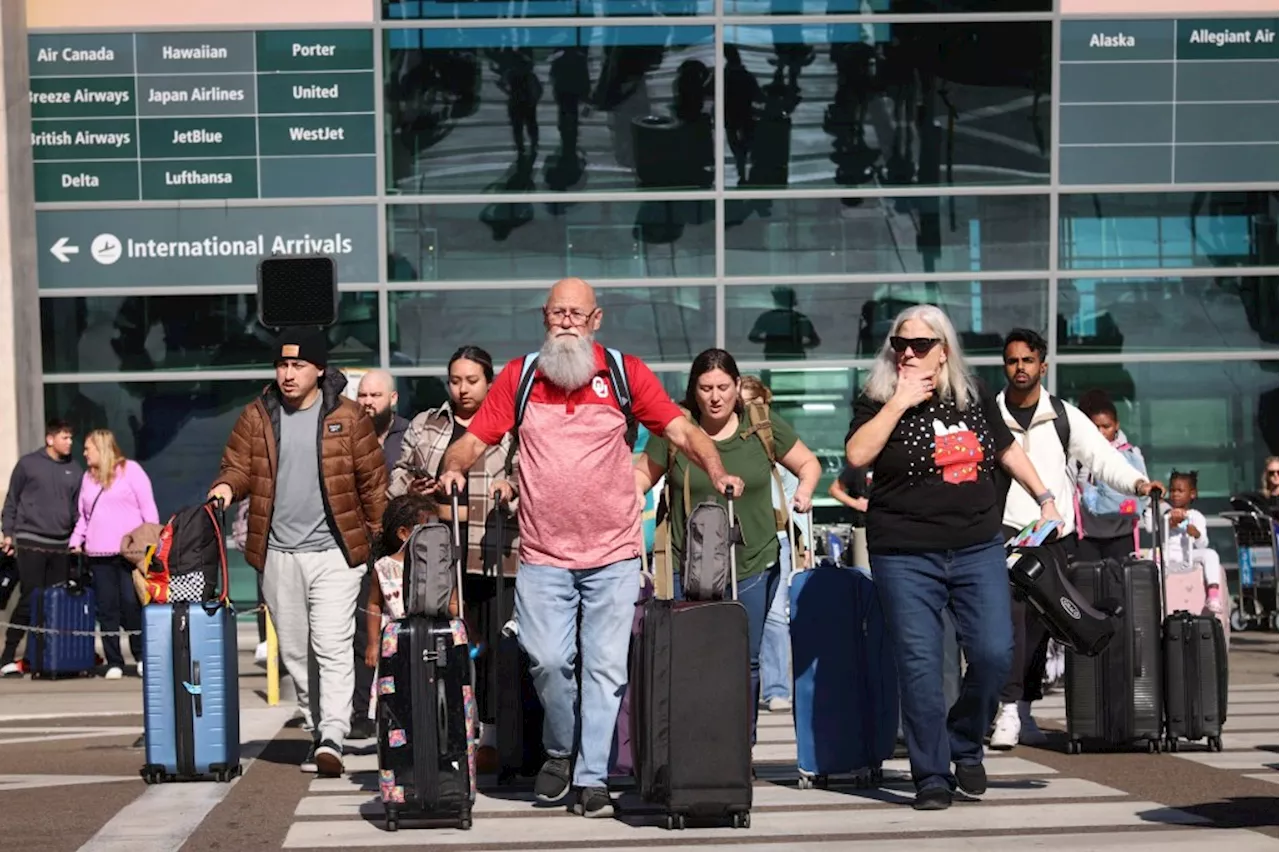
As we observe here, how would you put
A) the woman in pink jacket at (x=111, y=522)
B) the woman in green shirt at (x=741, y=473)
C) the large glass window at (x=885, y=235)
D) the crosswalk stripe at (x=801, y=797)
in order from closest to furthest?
the crosswalk stripe at (x=801, y=797) < the woman in green shirt at (x=741, y=473) < the woman in pink jacket at (x=111, y=522) < the large glass window at (x=885, y=235)

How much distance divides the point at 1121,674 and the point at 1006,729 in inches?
23.9

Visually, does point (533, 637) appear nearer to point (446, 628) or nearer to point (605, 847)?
point (446, 628)

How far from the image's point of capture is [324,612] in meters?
10.1

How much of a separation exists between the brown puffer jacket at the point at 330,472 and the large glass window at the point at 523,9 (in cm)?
943

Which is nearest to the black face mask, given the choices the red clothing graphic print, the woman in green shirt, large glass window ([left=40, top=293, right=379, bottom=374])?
the woman in green shirt

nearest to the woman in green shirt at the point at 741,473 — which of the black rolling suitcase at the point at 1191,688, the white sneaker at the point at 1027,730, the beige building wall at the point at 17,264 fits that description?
the white sneaker at the point at 1027,730

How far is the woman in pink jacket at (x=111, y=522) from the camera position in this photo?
16.9 metres

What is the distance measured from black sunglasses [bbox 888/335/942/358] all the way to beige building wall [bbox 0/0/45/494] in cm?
1151

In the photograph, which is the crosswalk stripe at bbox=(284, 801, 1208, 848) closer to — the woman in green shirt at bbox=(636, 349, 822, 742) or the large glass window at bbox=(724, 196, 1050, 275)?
the woman in green shirt at bbox=(636, 349, 822, 742)

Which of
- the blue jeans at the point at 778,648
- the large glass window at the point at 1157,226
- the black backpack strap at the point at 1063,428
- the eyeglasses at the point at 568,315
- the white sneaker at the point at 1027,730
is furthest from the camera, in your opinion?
the large glass window at the point at 1157,226

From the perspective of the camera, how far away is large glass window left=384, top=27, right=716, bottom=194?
62.8 ft

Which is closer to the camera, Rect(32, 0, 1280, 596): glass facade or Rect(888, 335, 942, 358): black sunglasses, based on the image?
Rect(888, 335, 942, 358): black sunglasses

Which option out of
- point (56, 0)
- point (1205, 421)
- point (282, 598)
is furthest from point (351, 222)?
point (282, 598)

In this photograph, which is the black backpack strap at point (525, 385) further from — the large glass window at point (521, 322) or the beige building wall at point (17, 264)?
the beige building wall at point (17, 264)
